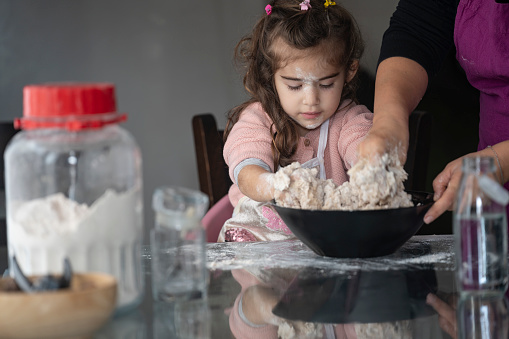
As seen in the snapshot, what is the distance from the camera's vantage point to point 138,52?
133 inches

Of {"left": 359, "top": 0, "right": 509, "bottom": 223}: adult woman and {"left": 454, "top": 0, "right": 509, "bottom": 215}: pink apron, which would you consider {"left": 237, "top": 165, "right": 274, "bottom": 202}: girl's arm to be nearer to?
{"left": 359, "top": 0, "right": 509, "bottom": 223}: adult woman

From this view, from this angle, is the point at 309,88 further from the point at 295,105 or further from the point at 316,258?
the point at 316,258

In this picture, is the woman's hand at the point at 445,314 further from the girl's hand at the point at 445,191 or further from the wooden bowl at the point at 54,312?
the wooden bowl at the point at 54,312

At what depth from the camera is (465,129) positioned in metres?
2.25

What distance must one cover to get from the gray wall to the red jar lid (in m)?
2.52

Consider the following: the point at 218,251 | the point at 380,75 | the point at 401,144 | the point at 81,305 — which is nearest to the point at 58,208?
the point at 81,305

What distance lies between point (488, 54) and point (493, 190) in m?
0.74

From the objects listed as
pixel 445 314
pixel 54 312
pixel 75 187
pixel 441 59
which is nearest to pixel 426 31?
pixel 441 59

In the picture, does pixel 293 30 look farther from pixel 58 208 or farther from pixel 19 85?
pixel 19 85

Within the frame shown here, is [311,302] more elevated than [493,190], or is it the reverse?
[493,190]

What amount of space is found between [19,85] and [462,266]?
9.54 feet

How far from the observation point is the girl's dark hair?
179cm

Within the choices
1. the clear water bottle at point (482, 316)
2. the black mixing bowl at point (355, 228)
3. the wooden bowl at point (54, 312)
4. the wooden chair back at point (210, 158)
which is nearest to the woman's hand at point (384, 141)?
the black mixing bowl at point (355, 228)

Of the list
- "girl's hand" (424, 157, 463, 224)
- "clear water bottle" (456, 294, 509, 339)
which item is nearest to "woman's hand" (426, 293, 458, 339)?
"clear water bottle" (456, 294, 509, 339)
